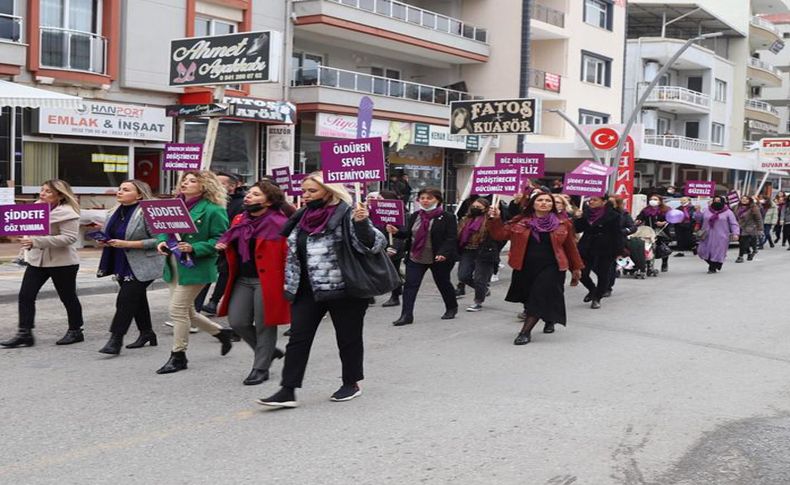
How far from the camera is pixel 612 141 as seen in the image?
27.4 m

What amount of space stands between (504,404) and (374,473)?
1.84 m

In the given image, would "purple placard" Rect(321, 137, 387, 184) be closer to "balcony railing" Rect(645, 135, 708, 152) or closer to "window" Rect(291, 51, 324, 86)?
"window" Rect(291, 51, 324, 86)

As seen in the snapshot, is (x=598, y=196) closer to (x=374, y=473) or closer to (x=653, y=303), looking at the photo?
(x=653, y=303)

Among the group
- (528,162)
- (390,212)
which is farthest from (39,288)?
(528,162)

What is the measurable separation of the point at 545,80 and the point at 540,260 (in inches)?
1075

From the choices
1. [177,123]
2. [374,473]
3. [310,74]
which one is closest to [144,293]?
[374,473]

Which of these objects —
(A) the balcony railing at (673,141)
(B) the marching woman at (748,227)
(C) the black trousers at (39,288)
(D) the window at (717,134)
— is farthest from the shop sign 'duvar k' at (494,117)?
(D) the window at (717,134)

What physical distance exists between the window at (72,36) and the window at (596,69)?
76.2 feet

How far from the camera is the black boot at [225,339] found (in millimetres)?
7871

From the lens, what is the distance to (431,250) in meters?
10.6

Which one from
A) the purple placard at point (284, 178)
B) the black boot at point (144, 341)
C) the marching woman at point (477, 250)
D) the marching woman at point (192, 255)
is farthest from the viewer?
the purple placard at point (284, 178)

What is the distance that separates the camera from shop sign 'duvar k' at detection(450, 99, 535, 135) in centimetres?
1786

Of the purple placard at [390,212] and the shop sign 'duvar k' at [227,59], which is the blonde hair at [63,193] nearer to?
the purple placard at [390,212]

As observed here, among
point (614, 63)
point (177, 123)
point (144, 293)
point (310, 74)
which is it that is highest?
point (614, 63)
